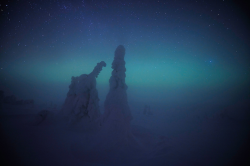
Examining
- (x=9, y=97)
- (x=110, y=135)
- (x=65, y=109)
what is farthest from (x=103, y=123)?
(x=9, y=97)

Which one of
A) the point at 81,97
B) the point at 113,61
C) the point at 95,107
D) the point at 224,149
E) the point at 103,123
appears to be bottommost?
the point at 224,149

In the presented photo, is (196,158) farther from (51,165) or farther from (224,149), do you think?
(51,165)

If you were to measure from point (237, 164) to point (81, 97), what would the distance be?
26719mm

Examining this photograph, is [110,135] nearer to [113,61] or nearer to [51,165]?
[51,165]

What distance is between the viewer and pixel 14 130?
1659cm

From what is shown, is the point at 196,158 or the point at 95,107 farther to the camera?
the point at 95,107

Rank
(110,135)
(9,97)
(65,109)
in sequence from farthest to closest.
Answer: (9,97), (65,109), (110,135)

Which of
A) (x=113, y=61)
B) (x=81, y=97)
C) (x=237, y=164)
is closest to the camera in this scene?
(x=237, y=164)

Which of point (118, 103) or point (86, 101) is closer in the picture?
point (118, 103)

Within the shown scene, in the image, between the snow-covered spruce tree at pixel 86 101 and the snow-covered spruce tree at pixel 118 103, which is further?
the snow-covered spruce tree at pixel 86 101

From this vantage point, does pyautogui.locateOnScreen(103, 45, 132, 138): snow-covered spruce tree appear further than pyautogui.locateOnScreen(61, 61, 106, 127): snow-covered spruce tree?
No

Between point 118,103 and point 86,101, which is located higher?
point 118,103

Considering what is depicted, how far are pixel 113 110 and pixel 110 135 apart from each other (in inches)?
154

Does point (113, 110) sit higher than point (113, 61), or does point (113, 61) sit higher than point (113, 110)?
point (113, 61)
